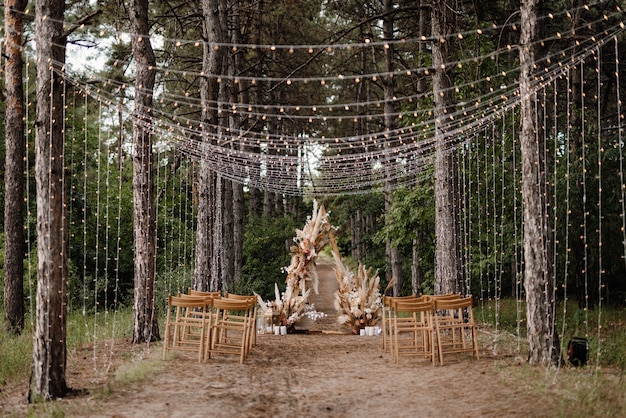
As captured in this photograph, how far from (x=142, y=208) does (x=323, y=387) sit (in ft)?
13.8

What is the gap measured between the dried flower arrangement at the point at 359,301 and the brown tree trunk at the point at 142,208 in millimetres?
4047

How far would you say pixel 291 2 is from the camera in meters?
14.3

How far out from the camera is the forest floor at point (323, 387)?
5.46m

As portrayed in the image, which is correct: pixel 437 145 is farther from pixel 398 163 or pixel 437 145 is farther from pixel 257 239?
pixel 257 239

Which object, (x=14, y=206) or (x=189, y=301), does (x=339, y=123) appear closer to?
(x=14, y=206)

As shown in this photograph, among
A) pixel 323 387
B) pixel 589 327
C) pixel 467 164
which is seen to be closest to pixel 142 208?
pixel 323 387

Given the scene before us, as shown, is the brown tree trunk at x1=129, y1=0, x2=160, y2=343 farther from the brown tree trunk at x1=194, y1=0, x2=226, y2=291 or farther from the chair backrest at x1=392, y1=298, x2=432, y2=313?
the chair backrest at x1=392, y1=298, x2=432, y2=313

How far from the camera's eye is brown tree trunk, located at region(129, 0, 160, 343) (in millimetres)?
9328

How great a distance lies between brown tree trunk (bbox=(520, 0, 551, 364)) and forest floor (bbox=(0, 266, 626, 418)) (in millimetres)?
419

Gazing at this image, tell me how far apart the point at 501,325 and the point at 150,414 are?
8.23 meters

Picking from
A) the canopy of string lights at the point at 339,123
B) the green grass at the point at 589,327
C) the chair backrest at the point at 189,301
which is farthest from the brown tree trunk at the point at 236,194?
the chair backrest at the point at 189,301

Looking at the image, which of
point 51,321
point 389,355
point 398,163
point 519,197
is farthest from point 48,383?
point 519,197

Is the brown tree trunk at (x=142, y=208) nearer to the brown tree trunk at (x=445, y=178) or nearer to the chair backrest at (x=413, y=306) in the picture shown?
the chair backrest at (x=413, y=306)

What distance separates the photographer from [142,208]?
9344 mm
